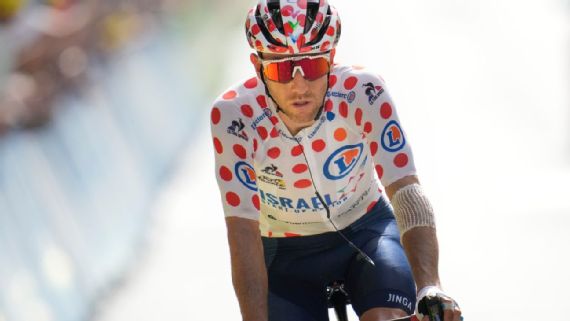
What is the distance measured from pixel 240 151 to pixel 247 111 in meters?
0.20

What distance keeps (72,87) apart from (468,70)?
6273mm

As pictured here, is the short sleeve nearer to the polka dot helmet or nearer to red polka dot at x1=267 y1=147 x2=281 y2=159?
red polka dot at x1=267 y1=147 x2=281 y2=159

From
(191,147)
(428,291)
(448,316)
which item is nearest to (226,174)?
(428,291)

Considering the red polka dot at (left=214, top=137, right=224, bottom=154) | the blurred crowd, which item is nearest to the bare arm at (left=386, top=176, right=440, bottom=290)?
the red polka dot at (left=214, top=137, right=224, bottom=154)

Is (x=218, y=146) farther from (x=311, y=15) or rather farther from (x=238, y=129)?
(x=311, y=15)

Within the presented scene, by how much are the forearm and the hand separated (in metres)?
0.13

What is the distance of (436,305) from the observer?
4.01 metres

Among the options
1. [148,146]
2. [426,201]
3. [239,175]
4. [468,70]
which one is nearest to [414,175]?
[426,201]

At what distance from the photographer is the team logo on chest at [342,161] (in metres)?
4.89

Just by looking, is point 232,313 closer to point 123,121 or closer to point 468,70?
point 123,121

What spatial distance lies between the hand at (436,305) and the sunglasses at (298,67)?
0.92 m

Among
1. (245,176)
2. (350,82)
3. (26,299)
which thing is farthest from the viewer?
(26,299)

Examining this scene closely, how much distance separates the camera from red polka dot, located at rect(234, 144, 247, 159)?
4.62 meters

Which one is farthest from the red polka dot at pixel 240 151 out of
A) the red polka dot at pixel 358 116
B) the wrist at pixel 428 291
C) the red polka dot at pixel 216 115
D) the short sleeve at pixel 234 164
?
the wrist at pixel 428 291
